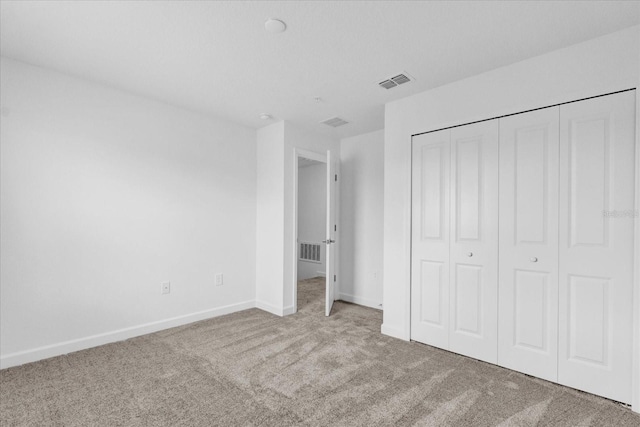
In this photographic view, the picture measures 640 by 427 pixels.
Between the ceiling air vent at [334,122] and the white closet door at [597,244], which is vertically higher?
the ceiling air vent at [334,122]

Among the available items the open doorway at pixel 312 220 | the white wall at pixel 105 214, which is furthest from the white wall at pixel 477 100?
the open doorway at pixel 312 220

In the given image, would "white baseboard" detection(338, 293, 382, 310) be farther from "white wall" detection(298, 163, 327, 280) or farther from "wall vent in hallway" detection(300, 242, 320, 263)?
"wall vent in hallway" detection(300, 242, 320, 263)

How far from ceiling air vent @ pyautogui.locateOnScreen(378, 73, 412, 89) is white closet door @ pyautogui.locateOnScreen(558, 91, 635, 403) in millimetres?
1188

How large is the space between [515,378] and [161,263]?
345 cm

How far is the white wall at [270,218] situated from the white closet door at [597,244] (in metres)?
2.82

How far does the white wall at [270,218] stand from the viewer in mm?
3900

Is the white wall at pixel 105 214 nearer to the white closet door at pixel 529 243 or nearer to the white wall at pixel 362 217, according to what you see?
the white wall at pixel 362 217

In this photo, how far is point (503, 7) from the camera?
1822 millimetres

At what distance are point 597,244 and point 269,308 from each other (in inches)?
132

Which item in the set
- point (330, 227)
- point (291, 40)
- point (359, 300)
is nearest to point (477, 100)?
point (291, 40)

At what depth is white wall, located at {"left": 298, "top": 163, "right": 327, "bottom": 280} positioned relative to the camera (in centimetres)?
653

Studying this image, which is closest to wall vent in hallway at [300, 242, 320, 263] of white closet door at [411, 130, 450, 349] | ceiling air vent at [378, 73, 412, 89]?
white closet door at [411, 130, 450, 349]

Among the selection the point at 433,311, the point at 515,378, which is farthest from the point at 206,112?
the point at 515,378

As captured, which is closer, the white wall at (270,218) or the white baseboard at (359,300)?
the white wall at (270,218)
